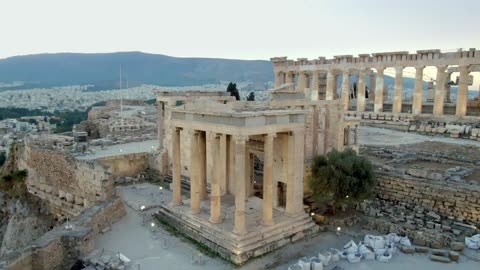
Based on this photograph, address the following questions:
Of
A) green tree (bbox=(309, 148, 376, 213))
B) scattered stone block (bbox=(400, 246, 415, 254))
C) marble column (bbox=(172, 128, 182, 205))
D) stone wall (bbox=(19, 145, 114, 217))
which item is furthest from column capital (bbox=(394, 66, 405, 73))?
stone wall (bbox=(19, 145, 114, 217))

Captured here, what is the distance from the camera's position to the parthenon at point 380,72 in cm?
3244

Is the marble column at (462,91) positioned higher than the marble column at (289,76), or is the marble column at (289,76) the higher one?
the marble column at (289,76)

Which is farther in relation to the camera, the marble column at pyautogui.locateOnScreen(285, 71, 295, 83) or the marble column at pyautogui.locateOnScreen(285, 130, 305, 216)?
the marble column at pyautogui.locateOnScreen(285, 71, 295, 83)

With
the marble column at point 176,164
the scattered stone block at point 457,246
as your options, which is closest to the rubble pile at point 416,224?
the scattered stone block at point 457,246

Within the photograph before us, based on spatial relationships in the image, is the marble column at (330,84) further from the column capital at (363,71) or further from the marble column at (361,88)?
the column capital at (363,71)

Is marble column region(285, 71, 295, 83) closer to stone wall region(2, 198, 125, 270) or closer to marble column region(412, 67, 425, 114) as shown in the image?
marble column region(412, 67, 425, 114)

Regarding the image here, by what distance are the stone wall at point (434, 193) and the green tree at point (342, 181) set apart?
2510 mm

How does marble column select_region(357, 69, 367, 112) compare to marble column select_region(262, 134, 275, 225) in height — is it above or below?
above

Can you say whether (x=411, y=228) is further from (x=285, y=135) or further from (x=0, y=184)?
(x=0, y=184)

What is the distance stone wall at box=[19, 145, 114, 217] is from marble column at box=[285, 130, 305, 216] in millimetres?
9044

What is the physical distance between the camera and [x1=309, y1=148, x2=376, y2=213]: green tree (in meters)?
16.2

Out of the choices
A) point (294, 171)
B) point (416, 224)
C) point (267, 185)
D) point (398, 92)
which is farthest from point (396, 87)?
point (267, 185)

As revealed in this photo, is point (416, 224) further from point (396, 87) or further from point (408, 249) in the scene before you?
point (396, 87)

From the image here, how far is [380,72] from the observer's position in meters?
37.6
